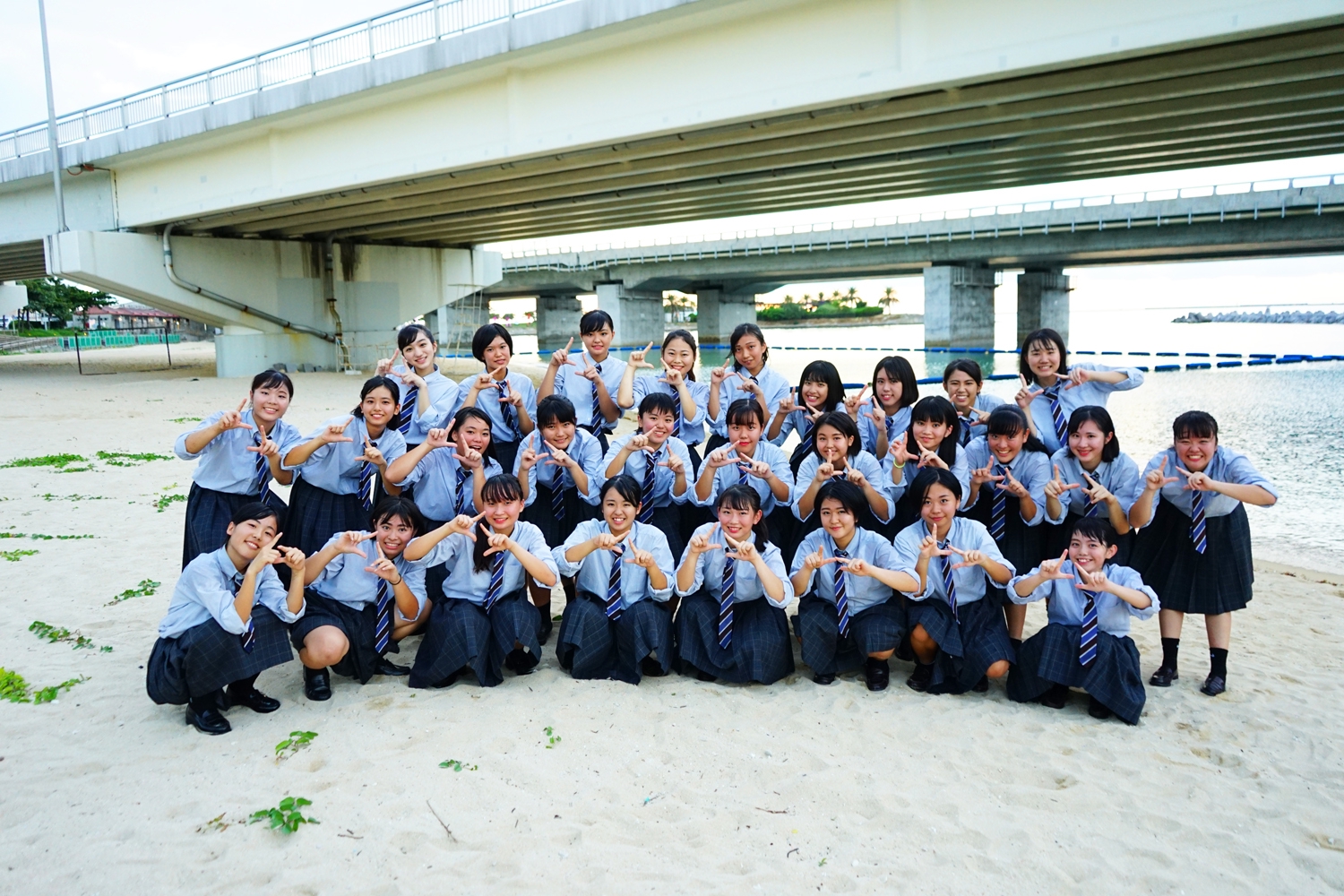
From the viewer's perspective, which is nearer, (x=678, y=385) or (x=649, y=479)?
(x=649, y=479)

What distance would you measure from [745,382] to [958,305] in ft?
103

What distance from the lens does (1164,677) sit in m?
4.25

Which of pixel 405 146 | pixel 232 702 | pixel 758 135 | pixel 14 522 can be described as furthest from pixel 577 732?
pixel 405 146

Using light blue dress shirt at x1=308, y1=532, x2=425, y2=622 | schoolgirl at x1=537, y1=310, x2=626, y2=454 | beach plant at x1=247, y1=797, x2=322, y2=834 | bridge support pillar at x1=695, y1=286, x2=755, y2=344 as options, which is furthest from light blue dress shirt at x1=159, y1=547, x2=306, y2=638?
bridge support pillar at x1=695, y1=286, x2=755, y2=344

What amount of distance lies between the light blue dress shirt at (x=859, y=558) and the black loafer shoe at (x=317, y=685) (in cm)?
231

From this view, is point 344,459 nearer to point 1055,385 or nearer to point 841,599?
point 841,599

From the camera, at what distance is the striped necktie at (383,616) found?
420cm

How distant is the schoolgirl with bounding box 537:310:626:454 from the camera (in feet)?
17.9

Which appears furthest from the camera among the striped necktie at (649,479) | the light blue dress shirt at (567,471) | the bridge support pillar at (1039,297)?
the bridge support pillar at (1039,297)

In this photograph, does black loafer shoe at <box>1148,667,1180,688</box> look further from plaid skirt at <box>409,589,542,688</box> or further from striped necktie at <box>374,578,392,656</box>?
striped necktie at <box>374,578,392,656</box>

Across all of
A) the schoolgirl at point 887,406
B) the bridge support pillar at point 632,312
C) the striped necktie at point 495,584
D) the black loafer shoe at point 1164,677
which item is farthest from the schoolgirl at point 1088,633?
the bridge support pillar at point 632,312

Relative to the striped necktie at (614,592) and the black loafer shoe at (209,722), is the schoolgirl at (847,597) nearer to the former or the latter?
the striped necktie at (614,592)

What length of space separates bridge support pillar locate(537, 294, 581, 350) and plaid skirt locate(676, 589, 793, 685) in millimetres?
47298

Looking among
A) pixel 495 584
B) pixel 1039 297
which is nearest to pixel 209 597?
pixel 495 584
